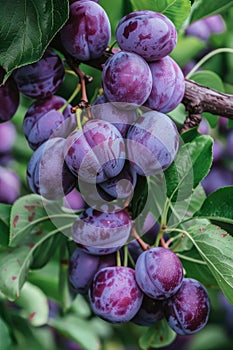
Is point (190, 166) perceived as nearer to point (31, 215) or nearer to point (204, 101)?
point (204, 101)

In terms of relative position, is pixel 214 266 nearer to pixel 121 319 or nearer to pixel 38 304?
pixel 121 319

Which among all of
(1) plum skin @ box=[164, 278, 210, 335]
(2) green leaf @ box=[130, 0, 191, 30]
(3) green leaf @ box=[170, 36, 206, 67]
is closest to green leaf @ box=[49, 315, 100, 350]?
(1) plum skin @ box=[164, 278, 210, 335]

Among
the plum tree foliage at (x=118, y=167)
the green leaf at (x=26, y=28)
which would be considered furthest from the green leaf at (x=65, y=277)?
the green leaf at (x=26, y=28)

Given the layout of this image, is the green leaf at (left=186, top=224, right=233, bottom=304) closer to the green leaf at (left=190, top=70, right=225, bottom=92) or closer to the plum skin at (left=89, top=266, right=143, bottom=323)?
the plum skin at (left=89, top=266, right=143, bottom=323)

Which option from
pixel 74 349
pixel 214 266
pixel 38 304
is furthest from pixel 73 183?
pixel 74 349

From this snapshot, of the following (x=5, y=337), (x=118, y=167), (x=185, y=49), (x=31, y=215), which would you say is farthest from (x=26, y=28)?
(x=185, y=49)

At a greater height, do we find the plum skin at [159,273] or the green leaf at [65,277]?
the plum skin at [159,273]

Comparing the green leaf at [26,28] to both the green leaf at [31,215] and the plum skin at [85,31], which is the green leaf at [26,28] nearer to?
the plum skin at [85,31]
